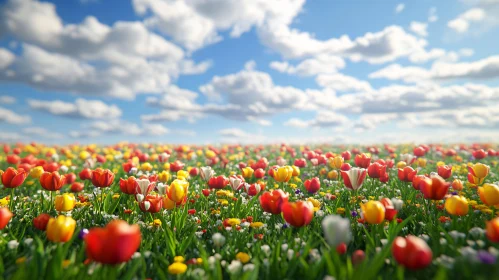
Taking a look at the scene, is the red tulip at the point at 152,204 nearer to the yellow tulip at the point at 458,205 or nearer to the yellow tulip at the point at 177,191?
the yellow tulip at the point at 177,191

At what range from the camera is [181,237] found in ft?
13.2

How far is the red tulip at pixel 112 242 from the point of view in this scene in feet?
6.96

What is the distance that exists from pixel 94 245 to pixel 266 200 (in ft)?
6.42

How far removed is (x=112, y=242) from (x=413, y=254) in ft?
7.23

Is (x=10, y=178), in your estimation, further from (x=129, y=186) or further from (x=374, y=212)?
(x=374, y=212)

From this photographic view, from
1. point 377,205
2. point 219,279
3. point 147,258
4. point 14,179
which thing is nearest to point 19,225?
point 14,179

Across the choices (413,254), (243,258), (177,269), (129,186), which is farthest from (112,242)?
(129,186)

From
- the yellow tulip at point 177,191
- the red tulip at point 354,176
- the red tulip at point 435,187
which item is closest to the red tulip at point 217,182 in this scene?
the yellow tulip at point 177,191

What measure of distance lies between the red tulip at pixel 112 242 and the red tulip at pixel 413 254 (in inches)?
79.4

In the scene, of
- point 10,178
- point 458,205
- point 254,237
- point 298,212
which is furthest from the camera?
point 10,178

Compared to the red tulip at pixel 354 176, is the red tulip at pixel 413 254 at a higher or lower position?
lower

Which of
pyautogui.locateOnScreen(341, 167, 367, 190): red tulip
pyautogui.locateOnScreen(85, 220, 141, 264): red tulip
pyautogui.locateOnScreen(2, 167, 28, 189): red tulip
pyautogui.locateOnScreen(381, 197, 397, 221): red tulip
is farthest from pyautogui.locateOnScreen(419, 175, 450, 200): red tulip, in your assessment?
pyautogui.locateOnScreen(2, 167, 28, 189): red tulip

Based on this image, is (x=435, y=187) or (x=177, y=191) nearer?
(x=435, y=187)

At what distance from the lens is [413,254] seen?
2.34 m
